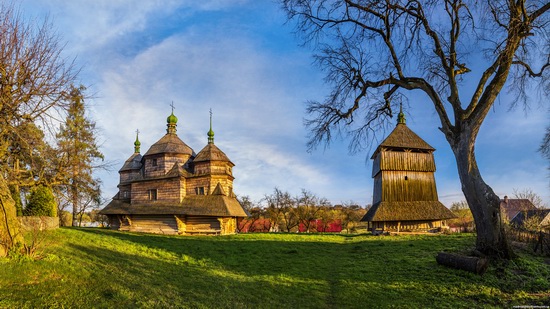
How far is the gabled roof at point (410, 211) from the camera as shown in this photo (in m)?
28.9

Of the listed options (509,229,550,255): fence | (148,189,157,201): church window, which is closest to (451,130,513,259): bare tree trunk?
(509,229,550,255): fence

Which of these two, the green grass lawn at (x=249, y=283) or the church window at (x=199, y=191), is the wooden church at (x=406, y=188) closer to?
the green grass lawn at (x=249, y=283)

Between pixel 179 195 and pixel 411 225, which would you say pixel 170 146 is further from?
pixel 411 225

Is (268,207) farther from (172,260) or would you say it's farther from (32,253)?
(32,253)

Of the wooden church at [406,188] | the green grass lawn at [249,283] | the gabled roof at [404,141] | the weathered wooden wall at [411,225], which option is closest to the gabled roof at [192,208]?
the wooden church at [406,188]

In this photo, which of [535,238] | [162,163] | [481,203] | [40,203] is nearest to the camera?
[481,203]

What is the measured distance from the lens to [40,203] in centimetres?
2266

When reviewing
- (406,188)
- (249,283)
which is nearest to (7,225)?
(249,283)

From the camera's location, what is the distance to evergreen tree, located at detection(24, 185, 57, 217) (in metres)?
22.5

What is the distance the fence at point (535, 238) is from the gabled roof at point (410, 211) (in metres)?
11.1

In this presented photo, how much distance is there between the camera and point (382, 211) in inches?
1176

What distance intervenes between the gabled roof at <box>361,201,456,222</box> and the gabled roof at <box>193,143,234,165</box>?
17.1m

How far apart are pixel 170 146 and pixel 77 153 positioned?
32.3 ft

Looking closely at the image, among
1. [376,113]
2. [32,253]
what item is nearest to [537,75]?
[376,113]
